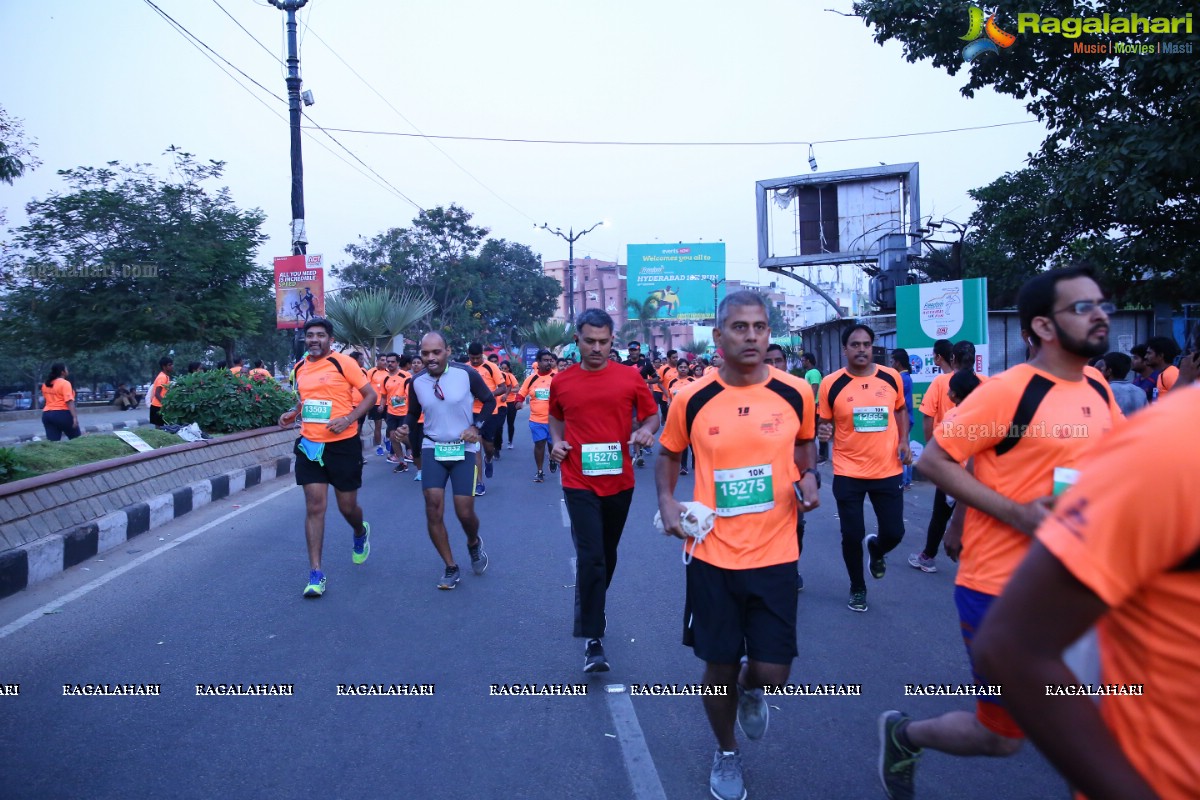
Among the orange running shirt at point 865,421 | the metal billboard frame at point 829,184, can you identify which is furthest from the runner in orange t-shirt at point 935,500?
the metal billboard frame at point 829,184

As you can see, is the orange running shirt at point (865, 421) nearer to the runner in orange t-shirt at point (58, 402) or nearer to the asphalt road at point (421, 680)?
the asphalt road at point (421, 680)

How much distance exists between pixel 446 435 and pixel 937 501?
377 centimetres

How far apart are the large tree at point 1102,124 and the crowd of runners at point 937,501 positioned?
7.82ft

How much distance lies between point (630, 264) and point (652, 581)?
38.6 metres

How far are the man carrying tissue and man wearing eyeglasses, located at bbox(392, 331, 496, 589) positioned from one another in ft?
10.7

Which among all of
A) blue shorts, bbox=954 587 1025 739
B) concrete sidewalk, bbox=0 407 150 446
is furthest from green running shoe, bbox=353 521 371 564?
concrete sidewalk, bbox=0 407 150 446

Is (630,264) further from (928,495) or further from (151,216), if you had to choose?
(928,495)

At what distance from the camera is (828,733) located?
3844 millimetres

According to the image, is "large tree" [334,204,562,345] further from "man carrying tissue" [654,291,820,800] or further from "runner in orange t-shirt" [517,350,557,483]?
"man carrying tissue" [654,291,820,800]

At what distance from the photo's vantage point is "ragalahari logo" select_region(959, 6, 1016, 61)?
34.4ft

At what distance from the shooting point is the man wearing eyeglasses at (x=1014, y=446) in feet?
8.61

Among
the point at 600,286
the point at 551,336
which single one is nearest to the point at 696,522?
the point at 551,336

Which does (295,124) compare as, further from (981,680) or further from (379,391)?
(981,680)

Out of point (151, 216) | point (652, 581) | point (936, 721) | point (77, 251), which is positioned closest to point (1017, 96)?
point (652, 581)
